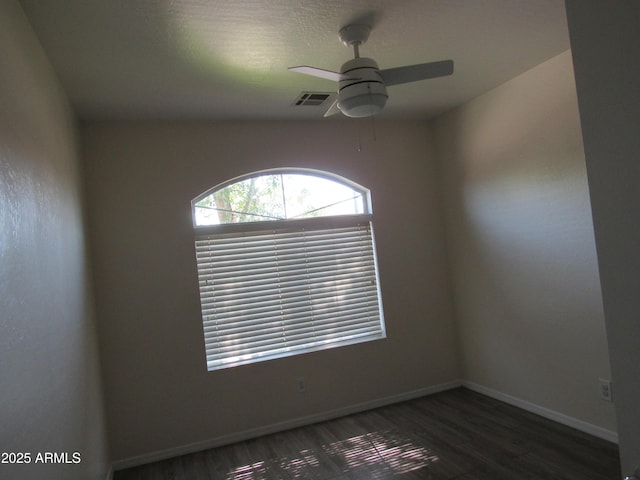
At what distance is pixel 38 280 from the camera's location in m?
1.87

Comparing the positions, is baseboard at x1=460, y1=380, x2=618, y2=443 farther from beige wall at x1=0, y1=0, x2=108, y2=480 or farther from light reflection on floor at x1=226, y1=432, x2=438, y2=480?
beige wall at x1=0, y1=0, x2=108, y2=480

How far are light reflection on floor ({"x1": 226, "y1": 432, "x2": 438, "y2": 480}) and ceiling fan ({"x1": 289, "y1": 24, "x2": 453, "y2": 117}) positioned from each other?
238 cm

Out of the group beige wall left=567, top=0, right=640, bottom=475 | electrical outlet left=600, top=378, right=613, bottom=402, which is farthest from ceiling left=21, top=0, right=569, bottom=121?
electrical outlet left=600, top=378, right=613, bottom=402

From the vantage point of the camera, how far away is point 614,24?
4.21 feet

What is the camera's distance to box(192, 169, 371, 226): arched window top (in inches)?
152

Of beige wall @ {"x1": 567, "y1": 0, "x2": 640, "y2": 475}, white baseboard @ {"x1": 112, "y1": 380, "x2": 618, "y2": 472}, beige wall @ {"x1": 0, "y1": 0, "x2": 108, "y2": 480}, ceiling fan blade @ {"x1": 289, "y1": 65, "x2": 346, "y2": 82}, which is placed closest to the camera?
beige wall @ {"x1": 567, "y1": 0, "x2": 640, "y2": 475}

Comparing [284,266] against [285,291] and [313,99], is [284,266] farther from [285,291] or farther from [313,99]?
[313,99]

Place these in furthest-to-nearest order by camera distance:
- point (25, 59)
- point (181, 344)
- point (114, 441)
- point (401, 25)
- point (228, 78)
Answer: point (181, 344)
point (114, 441)
point (228, 78)
point (401, 25)
point (25, 59)

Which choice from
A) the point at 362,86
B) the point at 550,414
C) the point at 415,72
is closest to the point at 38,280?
the point at 362,86

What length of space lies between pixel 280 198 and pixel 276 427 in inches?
80.8

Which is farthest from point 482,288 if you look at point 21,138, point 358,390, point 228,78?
point 21,138

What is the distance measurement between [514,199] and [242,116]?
244 centimetres

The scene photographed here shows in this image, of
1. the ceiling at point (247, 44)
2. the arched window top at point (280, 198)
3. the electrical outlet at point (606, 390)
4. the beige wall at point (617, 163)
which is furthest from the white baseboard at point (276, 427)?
the beige wall at point (617, 163)

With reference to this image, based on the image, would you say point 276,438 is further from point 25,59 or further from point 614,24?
point 614,24
